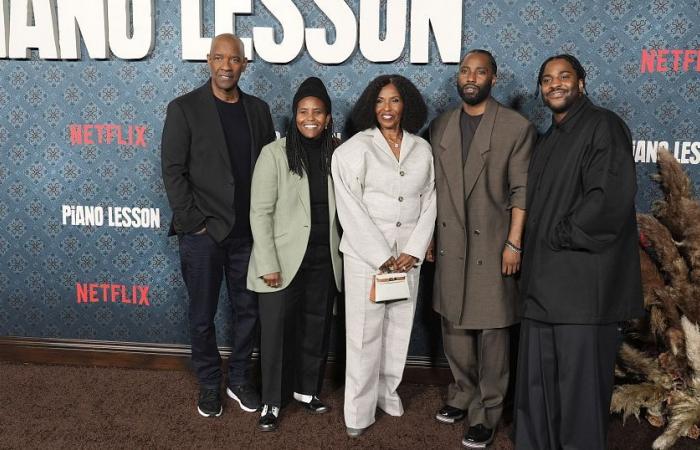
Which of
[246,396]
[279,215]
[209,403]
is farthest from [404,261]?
[209,403]

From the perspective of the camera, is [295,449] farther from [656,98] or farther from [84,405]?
[656,98]

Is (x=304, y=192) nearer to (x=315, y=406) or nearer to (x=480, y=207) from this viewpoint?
(x=480, y=207)

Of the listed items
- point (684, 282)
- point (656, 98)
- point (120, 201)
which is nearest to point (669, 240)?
point (684, 282)

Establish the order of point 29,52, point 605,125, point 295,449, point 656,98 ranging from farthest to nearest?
point 29,52
point 656,98
point 295,449
point 605,125

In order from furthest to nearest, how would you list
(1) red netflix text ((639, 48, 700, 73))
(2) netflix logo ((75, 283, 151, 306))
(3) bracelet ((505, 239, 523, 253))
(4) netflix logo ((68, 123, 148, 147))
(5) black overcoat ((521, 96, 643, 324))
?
(2) netflix logo ((75, 283, 151, 306)), (4) netflix logo ((68, 123, 148, 147)), (1) red netflix text ((639, 48, 700, 73)), (3) bracelet ((505, 239, 523, 253)), (5) black overcoat ((521, 96, 643, 324))

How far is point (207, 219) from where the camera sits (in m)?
2.90

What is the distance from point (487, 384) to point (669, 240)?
1.10m

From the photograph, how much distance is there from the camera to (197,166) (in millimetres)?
2861

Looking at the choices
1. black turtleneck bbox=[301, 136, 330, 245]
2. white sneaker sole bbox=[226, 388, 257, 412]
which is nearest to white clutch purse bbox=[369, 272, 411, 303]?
black turtleneck bbox=[301, 136, 330, 245]

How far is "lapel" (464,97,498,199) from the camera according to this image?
2.69 meters

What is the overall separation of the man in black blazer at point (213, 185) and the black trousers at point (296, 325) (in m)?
0.23

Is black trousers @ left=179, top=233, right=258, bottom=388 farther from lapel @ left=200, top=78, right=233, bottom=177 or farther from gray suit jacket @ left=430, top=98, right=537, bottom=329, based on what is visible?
gray suit jacket @ left=430, top=98, right=537, bottom=329

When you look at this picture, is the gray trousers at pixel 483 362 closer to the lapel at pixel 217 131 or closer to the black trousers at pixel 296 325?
the black trousers at pixel 296 325

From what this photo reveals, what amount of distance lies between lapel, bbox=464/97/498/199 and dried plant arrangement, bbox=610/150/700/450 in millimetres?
926
